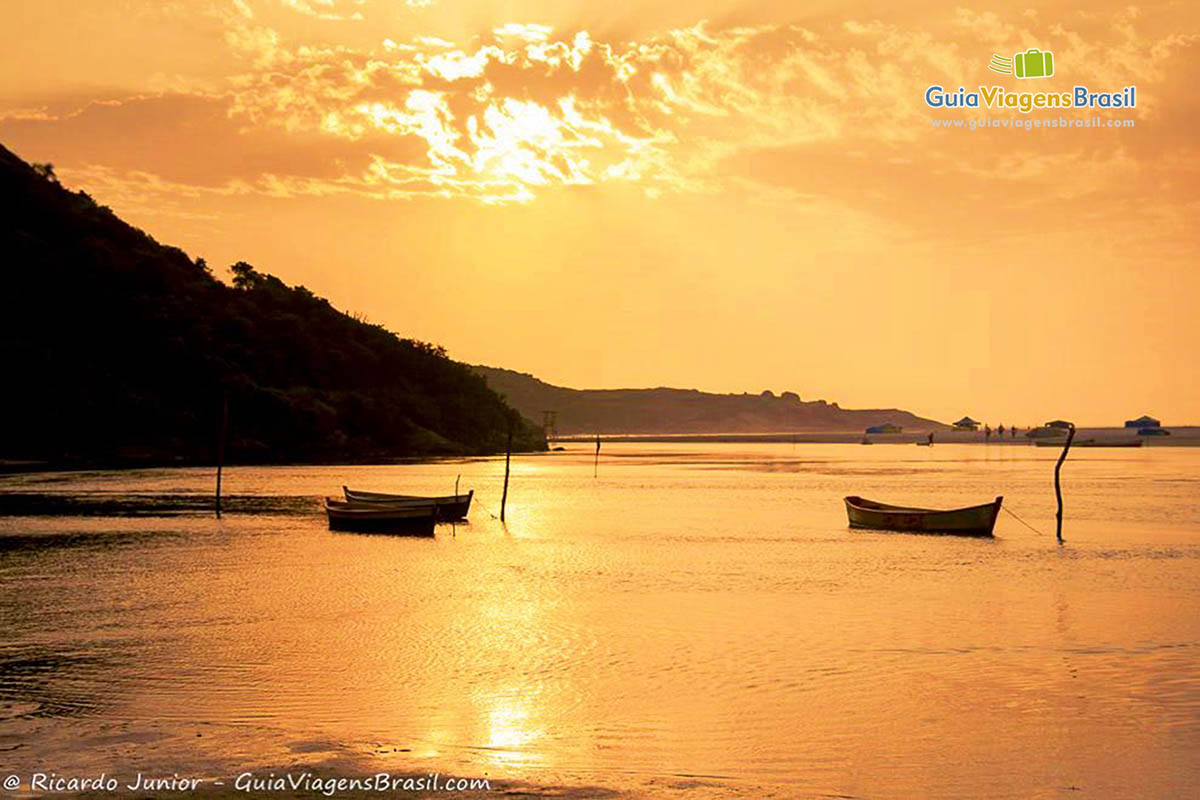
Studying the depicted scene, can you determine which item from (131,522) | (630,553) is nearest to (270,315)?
(131,522)

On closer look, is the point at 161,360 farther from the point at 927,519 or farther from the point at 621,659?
the point at 621,659

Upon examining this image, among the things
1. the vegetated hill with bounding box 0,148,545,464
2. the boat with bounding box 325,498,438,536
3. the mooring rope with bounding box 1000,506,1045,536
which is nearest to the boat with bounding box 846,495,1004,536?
the mooring rope with bounding box 1000,506,1045,536

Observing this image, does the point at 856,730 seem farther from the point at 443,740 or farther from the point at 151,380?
the point at 151,380

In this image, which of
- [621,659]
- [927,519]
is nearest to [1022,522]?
[927,519]

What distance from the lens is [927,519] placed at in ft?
169

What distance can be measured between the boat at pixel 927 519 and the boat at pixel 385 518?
2019 cm

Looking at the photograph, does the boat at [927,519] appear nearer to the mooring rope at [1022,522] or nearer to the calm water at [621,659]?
the calm water at [621,659]

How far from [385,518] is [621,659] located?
29812mm

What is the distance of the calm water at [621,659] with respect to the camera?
14.5 meters

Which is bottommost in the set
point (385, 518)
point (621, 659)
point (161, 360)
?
point (621, 659)

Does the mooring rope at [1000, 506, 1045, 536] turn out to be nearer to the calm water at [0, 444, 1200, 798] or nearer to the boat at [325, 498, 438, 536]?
the calm water at [0, 444, 1200, 798]

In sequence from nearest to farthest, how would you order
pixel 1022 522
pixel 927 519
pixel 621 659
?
pixel 621 659 → pixel 927 519 → pixel 1022 522

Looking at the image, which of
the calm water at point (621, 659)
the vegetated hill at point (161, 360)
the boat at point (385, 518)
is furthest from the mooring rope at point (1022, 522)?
the vegetated hill at point (161, 360)

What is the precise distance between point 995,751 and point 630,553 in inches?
1104
